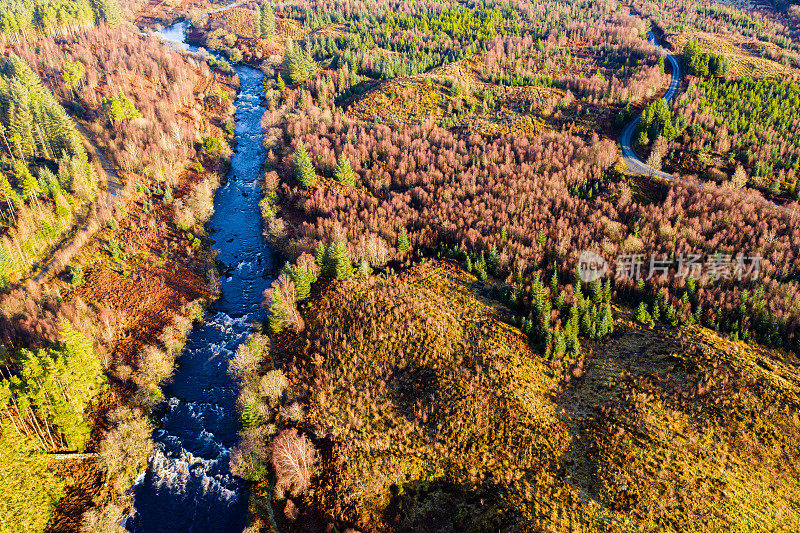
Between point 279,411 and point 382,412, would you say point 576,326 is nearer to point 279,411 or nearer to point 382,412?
point 382,412

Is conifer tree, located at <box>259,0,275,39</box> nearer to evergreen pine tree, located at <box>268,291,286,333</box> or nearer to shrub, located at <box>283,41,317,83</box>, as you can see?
shrub, located at <box>283,41,317,83</box>

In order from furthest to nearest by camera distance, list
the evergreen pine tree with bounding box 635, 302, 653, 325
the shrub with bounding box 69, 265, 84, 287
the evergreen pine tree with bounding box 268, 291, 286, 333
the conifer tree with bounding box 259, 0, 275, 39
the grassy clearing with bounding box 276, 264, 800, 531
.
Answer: the conifer tree with bounding box 259, 0, 275, 39, the shrub with bounding box 69, 265, 84, 287, the evergreen pine tree with bounding box 268, 291, 286, 333, the evergreen pine tree with bounding box 635, 302, 653, 325, the grassy clearing with bounding box 276, 264, 800, 531

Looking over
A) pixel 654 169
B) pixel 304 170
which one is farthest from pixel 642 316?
pixel 304 170

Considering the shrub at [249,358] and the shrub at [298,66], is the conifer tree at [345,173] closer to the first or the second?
the shrub at [249,358]

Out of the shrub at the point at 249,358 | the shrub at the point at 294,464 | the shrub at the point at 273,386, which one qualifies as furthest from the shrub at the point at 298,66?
the shrub at the point at 294,464

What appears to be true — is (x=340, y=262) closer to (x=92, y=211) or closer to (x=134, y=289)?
(x=134, y=289)

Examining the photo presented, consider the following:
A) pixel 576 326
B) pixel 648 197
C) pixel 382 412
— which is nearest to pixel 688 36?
pixel 648 197

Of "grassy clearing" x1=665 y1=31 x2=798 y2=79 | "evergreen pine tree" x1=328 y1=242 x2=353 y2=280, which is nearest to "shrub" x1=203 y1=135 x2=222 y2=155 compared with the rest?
"evergreen pine tree" x1=328 y1=242 x2=353 y2=280
